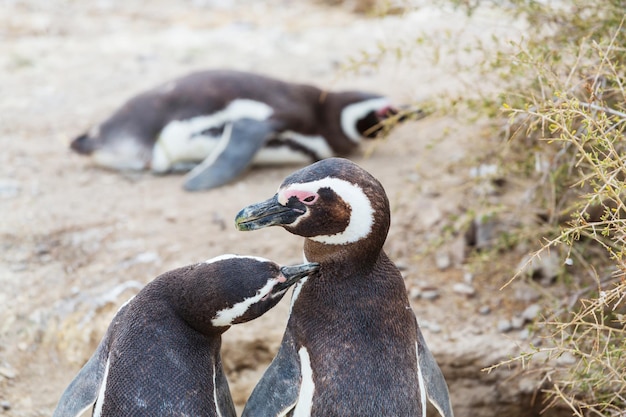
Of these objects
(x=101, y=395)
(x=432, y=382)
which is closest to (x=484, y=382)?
(x=432, y=382)

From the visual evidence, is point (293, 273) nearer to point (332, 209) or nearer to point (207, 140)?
point (332, 209)

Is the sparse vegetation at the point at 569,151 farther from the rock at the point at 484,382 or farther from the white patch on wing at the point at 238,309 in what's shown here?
the white patch on wing at the point at 238,309

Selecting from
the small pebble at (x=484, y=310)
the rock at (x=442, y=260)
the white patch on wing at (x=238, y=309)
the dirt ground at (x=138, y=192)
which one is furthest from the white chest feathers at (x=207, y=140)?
the white patch on wing at (x=238, y=309)

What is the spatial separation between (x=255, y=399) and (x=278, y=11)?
680 centimetres

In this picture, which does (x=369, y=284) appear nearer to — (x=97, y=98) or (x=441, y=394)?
(x=441, y=394)

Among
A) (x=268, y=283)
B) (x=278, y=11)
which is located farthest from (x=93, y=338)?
(x=278, y=11)

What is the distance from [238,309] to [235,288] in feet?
0.24

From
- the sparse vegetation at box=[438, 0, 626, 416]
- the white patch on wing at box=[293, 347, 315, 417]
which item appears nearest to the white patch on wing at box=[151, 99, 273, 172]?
the sparse vegetation at box=[438, 0, 626, 416]

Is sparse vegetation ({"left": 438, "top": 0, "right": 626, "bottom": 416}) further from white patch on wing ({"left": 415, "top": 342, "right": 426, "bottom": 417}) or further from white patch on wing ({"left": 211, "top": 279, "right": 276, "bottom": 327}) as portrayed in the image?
white patch on wing ({"left": 211, "top": 279, "right": 276, "bottom": 327})

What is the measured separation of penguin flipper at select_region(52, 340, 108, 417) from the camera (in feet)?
9.44

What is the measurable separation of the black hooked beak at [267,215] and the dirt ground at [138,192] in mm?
1169

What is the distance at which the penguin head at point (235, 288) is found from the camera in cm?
272

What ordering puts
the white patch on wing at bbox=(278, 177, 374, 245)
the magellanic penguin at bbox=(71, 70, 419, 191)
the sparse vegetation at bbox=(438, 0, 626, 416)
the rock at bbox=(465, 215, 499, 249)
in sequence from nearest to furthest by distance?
1. the white patch on wing at bbox=(278, 177, 374, 245)
2. the sparse vegetation at bbox=(438, 0, 626, 416)
3. the rock at bbox=(465, 215, 499, 249)
4. the magellanic penguin at bbox=(71, 70, 419, 191)

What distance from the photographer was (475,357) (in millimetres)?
3770
